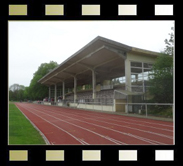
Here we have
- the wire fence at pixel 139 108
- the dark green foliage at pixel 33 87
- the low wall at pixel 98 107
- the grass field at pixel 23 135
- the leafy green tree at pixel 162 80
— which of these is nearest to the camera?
the grass field at pixel 23 135

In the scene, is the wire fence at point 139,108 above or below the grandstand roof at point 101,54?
below

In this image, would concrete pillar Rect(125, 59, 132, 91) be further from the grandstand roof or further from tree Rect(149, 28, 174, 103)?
tree Rect(149, 28, 174, 103)

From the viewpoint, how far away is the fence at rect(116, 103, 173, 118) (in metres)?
13.1

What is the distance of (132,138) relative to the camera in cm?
706

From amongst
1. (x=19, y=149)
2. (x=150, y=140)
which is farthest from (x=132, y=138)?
(x=19, y=149)

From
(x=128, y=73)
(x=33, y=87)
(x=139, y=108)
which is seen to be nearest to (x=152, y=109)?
(x=139, y=108)

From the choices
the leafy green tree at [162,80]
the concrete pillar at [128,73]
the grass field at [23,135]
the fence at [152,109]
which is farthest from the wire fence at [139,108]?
the grass field at [23,135]

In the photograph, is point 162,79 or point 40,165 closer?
point 40,165

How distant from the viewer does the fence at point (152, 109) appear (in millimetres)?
13078

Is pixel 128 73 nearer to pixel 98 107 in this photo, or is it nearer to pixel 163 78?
pixel 98 107

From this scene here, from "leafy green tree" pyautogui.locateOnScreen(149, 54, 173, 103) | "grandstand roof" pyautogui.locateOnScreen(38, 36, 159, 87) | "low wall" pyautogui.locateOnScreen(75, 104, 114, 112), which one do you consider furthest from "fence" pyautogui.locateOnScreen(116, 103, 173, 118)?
"grandstand roof" pyautogui.locateOnScreen(38, 36, 159, 87)

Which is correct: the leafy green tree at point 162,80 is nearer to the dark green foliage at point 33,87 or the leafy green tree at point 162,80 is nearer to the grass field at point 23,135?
the grass field at point 23,135
